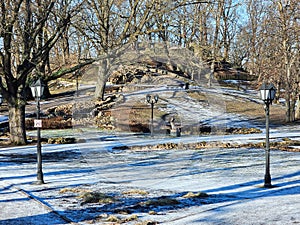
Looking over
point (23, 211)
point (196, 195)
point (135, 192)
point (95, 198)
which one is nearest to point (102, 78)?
point (135, 192)

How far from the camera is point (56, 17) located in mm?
19938

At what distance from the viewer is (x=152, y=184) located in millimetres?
11227

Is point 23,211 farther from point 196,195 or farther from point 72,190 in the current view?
point 196,195

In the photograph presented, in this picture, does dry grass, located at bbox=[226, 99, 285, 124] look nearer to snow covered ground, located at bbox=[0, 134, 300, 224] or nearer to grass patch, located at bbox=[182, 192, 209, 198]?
snow covered ground, located at bbox=[0, 134, 300, 224]

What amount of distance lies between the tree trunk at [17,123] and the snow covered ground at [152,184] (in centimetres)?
98

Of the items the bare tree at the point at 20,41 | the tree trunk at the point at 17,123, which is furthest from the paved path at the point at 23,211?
the tree trunk at the point at 17,123

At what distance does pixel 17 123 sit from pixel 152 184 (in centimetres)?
1032

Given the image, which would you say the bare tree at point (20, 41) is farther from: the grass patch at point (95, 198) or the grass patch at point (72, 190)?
the grass patch at point (95, 198)

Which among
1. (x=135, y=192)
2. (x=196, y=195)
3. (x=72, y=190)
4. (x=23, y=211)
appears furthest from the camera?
(x=72, y=190)

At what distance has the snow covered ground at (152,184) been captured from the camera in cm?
805

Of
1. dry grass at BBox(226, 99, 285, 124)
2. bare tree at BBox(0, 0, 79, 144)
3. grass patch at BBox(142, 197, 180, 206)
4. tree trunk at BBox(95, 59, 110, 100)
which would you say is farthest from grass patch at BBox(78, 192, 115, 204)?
dry grass at BBox(226, 99, 285, 124)

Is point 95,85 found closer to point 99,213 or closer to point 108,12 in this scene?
point 99,213

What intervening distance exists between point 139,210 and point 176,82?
4.14 meters

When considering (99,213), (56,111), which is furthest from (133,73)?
(56,111)
